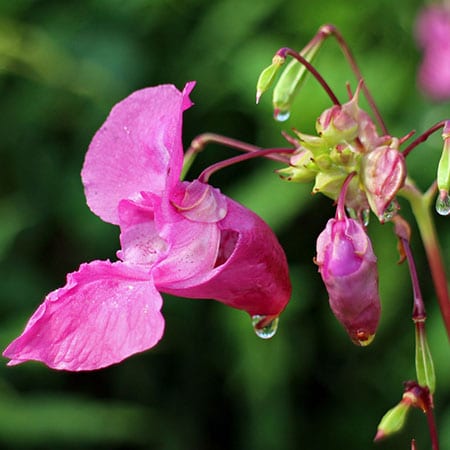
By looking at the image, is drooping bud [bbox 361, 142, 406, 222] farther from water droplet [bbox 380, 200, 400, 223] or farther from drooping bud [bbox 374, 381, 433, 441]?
drooping bud [bbox 374, 381, 433, 441]

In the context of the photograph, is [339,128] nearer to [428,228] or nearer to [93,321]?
[428,228]

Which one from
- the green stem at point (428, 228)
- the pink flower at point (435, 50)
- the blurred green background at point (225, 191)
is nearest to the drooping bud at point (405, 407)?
the green stem at point (428, 228)

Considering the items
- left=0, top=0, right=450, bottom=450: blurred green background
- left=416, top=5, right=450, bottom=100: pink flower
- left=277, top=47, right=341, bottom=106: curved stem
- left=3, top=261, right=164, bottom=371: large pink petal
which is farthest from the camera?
left=416, top=5, right=450, bottom=100: pink flower

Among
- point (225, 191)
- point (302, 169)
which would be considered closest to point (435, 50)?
point (225, 191)

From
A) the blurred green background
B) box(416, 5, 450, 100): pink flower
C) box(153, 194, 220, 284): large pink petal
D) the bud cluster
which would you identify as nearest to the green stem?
the bud cluster

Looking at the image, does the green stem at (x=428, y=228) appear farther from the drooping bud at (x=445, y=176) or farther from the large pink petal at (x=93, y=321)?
the large pink petal at (x=93, y=321)
